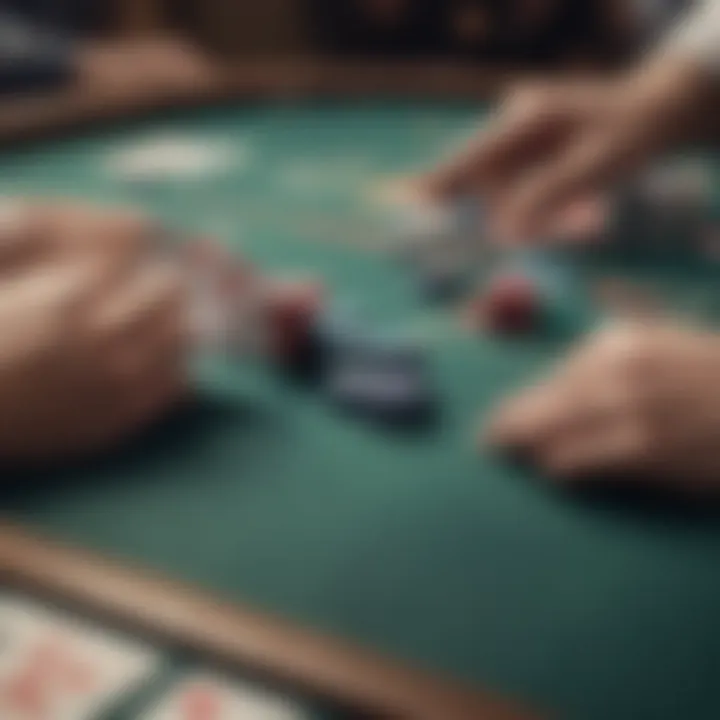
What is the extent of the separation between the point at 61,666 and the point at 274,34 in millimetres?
1262

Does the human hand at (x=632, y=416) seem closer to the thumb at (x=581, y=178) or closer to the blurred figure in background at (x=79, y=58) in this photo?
the thumb at (x=581, y=178)

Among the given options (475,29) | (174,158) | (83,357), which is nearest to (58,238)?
(83,357)

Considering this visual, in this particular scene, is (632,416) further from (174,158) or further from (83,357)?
(174,158)

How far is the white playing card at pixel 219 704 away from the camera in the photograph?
36 centimetres

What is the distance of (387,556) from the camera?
438mm

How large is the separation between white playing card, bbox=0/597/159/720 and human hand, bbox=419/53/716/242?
1.50 feet

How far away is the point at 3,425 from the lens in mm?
506

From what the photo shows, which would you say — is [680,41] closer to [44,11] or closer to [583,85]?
[583,85]

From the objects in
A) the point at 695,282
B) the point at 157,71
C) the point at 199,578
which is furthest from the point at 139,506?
the point at 157,71

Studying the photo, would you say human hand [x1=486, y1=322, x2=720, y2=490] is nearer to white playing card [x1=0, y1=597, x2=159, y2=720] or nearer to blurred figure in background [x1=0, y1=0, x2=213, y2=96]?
white playing card [x1=0, y1=597, x2=159, y2=720]

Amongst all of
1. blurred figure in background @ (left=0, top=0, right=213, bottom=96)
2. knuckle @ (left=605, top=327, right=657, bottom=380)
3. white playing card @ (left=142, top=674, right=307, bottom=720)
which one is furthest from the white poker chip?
Answer: white playing card @ (left=142, top=674, right=307, bottom=720)

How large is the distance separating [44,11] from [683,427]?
120cm

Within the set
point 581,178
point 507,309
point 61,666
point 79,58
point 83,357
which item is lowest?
point 61,666

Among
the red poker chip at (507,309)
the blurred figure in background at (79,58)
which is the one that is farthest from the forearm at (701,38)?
the blurred figure in background at (79,58)
